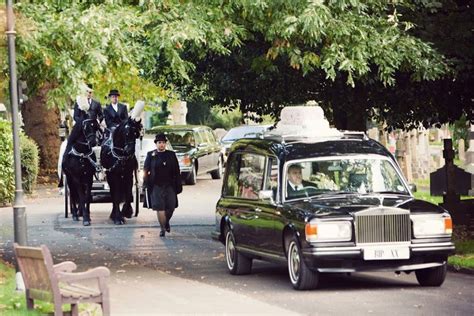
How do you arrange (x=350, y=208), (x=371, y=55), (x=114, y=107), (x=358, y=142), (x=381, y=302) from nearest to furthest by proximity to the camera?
(x=381, y=302) < (x=350, y=208) < (x=358, y=142) < (x=371, y=55) < (x=114, y=107)

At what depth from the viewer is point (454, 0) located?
23406 mm

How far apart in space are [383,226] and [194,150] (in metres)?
27.0

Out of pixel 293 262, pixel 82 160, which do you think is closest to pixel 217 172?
pixel 82 160

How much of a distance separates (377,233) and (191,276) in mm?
3463

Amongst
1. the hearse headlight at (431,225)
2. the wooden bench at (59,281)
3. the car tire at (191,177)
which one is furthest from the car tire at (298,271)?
the car tire at (191,177)

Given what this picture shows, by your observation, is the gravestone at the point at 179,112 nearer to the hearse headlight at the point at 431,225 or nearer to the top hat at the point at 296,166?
the top hat at the point at 296,166

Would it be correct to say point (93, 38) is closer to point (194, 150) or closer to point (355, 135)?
point (355, 135)

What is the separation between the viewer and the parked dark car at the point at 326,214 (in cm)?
1639

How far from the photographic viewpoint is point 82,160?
28.0 meters

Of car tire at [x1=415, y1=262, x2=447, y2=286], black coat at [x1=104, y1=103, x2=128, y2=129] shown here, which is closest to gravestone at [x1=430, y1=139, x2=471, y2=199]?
black coat at [x1=104, y1=103, x2=128, y2=129]

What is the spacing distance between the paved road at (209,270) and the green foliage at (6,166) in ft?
7.09

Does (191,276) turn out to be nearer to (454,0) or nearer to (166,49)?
(166,49)

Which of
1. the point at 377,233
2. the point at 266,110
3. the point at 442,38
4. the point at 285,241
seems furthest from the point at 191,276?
the point at 266,110

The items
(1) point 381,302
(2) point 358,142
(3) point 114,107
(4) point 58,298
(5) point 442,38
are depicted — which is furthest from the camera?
(3) point 114,107
